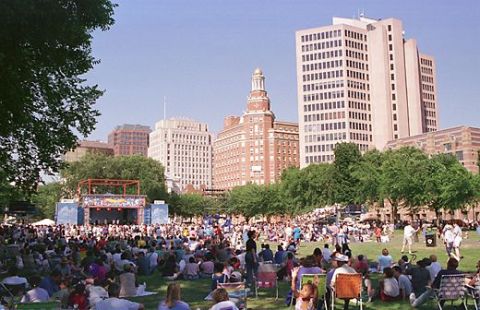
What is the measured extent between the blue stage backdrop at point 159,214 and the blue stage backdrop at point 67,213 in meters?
10.9

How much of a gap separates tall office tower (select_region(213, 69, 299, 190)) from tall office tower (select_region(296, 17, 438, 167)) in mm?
30630

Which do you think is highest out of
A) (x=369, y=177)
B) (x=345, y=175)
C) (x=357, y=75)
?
(x=357, y=75)

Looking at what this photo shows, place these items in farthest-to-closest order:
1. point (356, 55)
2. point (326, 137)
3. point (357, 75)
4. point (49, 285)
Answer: point (356, 55) → point (357, 75) → point (326, 137) → point (49, 285)

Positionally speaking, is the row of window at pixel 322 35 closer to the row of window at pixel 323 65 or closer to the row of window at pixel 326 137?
the row of window at pixel 323 65

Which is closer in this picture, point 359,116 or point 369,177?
point 369,177

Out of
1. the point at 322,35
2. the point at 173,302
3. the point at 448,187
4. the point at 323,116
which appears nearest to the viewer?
the point at 173,302

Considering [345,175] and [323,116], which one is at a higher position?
[323,116]

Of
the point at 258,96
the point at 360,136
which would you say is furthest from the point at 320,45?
the point at 258,96

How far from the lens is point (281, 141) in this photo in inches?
6895

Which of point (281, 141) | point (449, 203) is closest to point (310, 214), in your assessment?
point (449, 203)

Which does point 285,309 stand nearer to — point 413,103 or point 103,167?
point 103,167

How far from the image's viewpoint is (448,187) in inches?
2232

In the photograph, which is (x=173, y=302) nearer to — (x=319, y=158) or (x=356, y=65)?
(x=319, y=158)

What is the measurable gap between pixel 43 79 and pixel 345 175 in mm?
66170
